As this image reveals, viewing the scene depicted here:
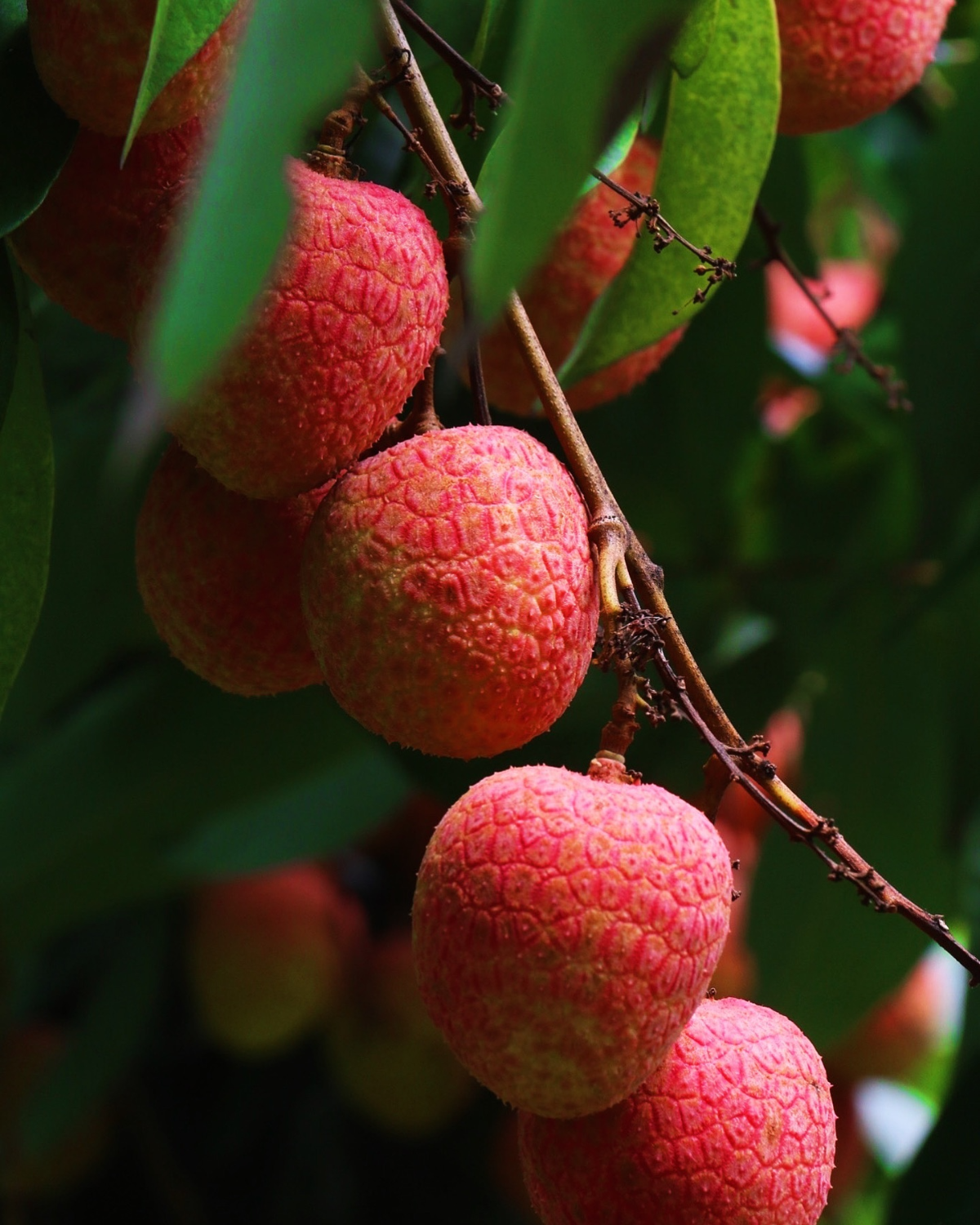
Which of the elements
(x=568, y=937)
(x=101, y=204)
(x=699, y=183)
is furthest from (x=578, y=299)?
(x=568, y=937)

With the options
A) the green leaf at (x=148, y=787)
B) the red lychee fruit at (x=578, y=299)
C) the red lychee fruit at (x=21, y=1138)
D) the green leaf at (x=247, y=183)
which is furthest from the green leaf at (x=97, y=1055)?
the green leaf at (x=247, y=183)

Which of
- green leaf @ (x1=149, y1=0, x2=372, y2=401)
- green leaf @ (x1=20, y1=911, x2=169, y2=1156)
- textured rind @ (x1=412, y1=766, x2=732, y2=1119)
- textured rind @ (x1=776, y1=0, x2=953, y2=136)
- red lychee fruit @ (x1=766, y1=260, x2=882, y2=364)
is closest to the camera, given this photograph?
green leaf @ (x1=149, y1=0, x2=372, y2=401)

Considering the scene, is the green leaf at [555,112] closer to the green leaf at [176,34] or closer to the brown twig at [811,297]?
the green leaf at [176,34]

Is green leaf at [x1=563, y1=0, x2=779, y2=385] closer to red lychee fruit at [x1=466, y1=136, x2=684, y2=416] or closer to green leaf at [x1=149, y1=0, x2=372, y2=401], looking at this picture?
red lychee fruit at [x1=466, y1=136, x2=684, y2=416]

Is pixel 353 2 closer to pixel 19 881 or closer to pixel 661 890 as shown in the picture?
pixel 661 890

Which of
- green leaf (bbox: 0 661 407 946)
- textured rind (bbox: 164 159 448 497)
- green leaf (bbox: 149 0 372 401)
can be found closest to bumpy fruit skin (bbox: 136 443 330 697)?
textured rind (bbox: 164 159 448 497)
